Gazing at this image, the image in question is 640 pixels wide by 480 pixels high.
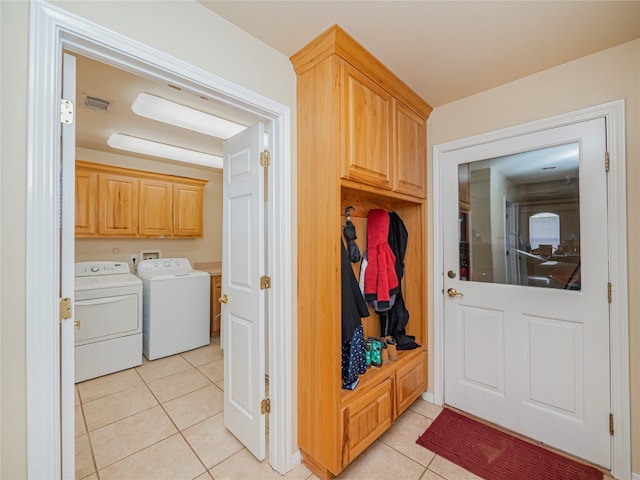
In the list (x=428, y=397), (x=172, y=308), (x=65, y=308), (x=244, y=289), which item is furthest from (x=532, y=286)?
(x=172, y=308)

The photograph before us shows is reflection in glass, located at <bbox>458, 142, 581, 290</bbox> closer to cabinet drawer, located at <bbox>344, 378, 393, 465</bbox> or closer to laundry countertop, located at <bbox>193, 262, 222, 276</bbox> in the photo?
cabinet drawer, located at <bbox>344, 378, 393, 465</bbox>

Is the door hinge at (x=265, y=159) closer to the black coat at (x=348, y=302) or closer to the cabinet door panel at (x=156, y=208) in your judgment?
the black coat at (x=348, y=302)

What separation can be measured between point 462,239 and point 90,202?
3.94 m

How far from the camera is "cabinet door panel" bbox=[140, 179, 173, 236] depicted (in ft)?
11.7

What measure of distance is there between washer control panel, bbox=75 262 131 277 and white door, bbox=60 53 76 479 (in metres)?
2.58

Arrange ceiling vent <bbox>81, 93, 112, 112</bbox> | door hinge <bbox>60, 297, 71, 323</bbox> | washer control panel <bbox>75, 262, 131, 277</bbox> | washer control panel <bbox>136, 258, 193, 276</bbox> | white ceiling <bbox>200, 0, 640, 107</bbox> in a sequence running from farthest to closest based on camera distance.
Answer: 1. washer control panel <bbox>136, 258, 193, 276</bbox>
2. washer control panel <bbox>75, 262, 131, 277</bbox>
3. ceiling vent <bbox>81, 93, 112, 112</bbox>
4. white ceiling <bbox>200, 0, 640, 107</bbox>
5. door hinge <bbox>60, 297, 71, 323</bbox>

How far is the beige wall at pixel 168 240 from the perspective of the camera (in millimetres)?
3395

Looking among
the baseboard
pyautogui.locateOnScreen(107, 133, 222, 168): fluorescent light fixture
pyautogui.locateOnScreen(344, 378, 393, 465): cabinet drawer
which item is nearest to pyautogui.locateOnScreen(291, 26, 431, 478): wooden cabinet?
pyautogui.locateOnScreen(344, 378, 393, 465): cabinet drawer

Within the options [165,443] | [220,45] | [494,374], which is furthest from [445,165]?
[165,443]

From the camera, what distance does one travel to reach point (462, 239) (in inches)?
83.8

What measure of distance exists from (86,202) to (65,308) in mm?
2843

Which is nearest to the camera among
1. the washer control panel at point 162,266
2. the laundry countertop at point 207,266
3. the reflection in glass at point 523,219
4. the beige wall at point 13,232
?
the beige wall at point 13,232

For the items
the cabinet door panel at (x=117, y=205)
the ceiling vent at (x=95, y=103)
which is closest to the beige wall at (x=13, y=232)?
the ceiling vent at (x=95, y=103)

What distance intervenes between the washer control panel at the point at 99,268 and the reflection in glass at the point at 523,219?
3.70 metres
